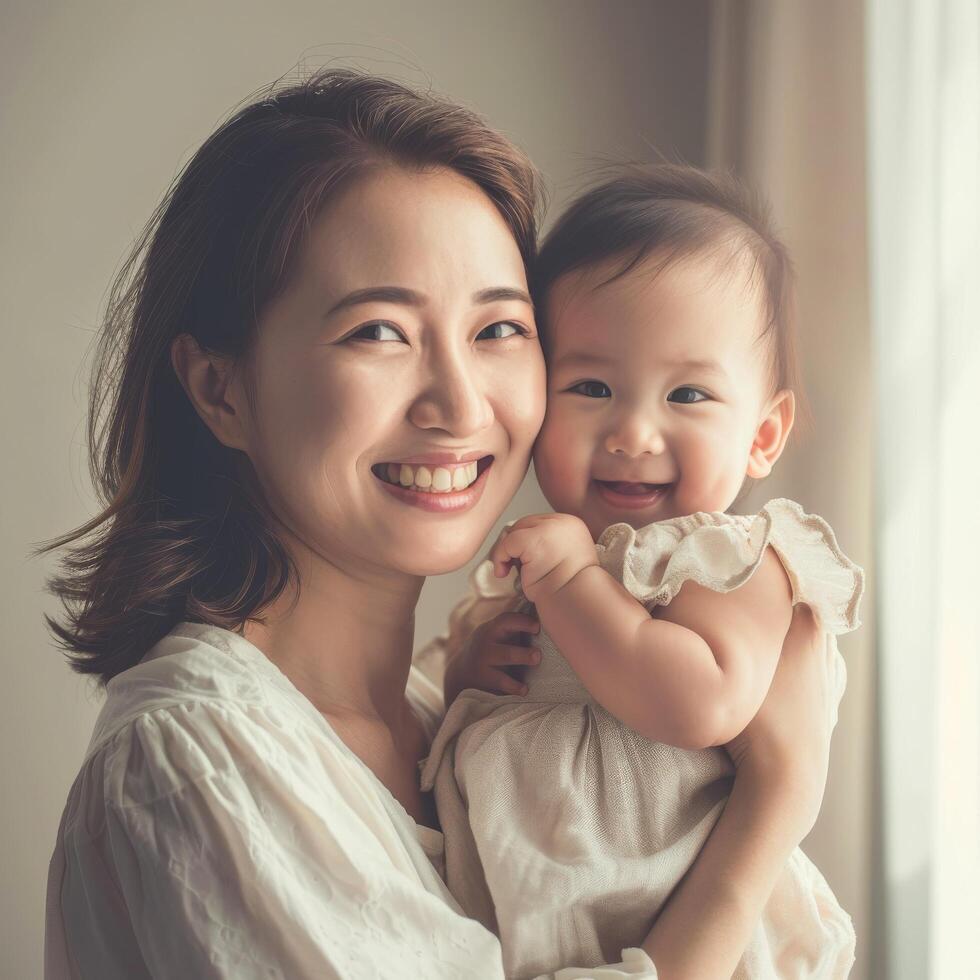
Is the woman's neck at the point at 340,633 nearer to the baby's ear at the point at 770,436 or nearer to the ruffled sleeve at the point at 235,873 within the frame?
the ruffled sleeve at the point at 235,873

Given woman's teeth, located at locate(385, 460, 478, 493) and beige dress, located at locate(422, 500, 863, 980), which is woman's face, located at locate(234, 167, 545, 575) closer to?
woman's teeth, located at locate(385, 460, 478, 493)

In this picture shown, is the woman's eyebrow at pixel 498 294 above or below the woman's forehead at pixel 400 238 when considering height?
below

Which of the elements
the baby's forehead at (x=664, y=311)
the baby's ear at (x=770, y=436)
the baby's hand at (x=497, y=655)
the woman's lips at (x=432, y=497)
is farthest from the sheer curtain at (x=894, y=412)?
the woman's lips at (x=432, y=497)

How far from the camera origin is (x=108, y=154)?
233 cm

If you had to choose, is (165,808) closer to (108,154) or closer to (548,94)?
(108,154)

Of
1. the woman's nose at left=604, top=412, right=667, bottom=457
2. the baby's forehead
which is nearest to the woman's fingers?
the woman's nose at left=604, top=412, right=667, bottom=457

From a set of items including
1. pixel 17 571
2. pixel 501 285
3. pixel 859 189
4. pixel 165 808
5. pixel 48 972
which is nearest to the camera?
pixel 165 808

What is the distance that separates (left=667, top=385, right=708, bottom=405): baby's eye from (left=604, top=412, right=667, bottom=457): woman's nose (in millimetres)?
50

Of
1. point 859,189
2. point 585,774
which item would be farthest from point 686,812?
point 859,189

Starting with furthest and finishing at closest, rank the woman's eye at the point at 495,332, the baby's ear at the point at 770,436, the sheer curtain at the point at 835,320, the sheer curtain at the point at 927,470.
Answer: the sheer curtain at the point at 835,320 → the sheer curtain at the point at 927,470 → the baby's ear at the point at 770,436 → the woman's eye at the point at 495,332

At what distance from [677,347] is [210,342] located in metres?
0.58

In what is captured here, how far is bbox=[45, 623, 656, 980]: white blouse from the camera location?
986 millimetres

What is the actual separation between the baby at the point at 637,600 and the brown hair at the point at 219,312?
0.72ft

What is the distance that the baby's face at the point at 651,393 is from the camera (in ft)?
4.45
